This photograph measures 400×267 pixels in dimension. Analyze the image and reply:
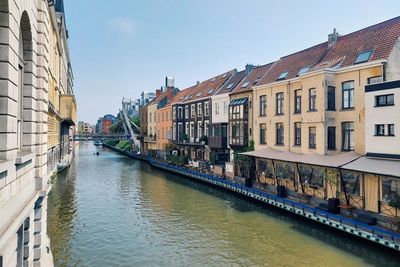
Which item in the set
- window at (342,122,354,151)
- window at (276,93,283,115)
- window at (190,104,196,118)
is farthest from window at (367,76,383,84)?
window at (190,104,196,118)

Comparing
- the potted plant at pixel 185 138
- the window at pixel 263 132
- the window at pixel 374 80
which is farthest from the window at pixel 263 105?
the potted plant at pixel 185 138

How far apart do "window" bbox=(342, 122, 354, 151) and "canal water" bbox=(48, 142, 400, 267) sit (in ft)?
19.5

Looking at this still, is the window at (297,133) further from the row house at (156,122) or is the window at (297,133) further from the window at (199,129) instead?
the row house at (156,122)

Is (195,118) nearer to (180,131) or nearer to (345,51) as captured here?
(180,131)

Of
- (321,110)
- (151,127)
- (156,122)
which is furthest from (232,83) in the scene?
(151,127)

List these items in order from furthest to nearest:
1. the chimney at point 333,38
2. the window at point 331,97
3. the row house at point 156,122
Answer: the row house at point 156,122, the chimney at point 333,38, the window at point 331,97

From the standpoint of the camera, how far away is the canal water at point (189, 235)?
602 inches

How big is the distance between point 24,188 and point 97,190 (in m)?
26.7

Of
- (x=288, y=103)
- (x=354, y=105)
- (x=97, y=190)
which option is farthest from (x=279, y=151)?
(x=97, y=190)

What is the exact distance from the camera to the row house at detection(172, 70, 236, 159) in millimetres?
44406

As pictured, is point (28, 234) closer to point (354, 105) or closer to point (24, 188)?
point (24, 188)

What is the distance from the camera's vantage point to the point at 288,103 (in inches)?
1105

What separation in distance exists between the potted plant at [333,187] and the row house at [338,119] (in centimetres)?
7

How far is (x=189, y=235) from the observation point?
1878cm
